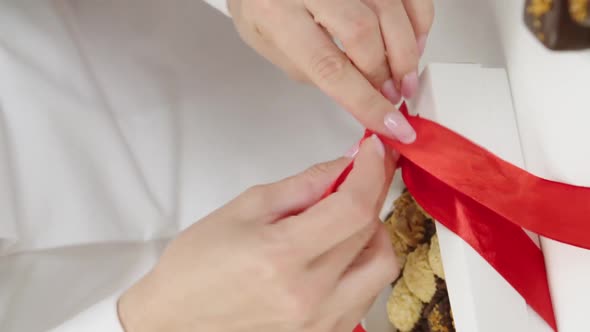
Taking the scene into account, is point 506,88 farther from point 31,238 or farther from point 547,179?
point 31,238

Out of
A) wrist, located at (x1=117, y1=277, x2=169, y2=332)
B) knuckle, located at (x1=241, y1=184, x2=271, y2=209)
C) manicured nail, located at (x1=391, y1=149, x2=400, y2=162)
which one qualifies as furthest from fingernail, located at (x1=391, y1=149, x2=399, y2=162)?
wrist, located at (x1=117, y1=277, x2=169, y2=332)

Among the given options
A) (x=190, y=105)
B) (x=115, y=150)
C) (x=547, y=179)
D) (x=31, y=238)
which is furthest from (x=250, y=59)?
(x=547, y=179)

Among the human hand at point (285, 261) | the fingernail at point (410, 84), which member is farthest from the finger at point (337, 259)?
the fingernail at point (410, 84)

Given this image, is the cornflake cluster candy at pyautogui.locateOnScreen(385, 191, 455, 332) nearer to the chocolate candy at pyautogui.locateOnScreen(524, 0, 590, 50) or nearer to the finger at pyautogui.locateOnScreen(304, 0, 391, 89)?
the finger at pyautogui.locateOnScreen(304, 0, 391, 89)

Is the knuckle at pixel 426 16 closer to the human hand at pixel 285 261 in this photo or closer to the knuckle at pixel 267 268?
the human hand at pixel 285 261

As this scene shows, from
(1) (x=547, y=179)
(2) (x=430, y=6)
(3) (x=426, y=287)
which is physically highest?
(2) (x=430, y=6)

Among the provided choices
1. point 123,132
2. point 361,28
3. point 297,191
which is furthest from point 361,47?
point 123,132
